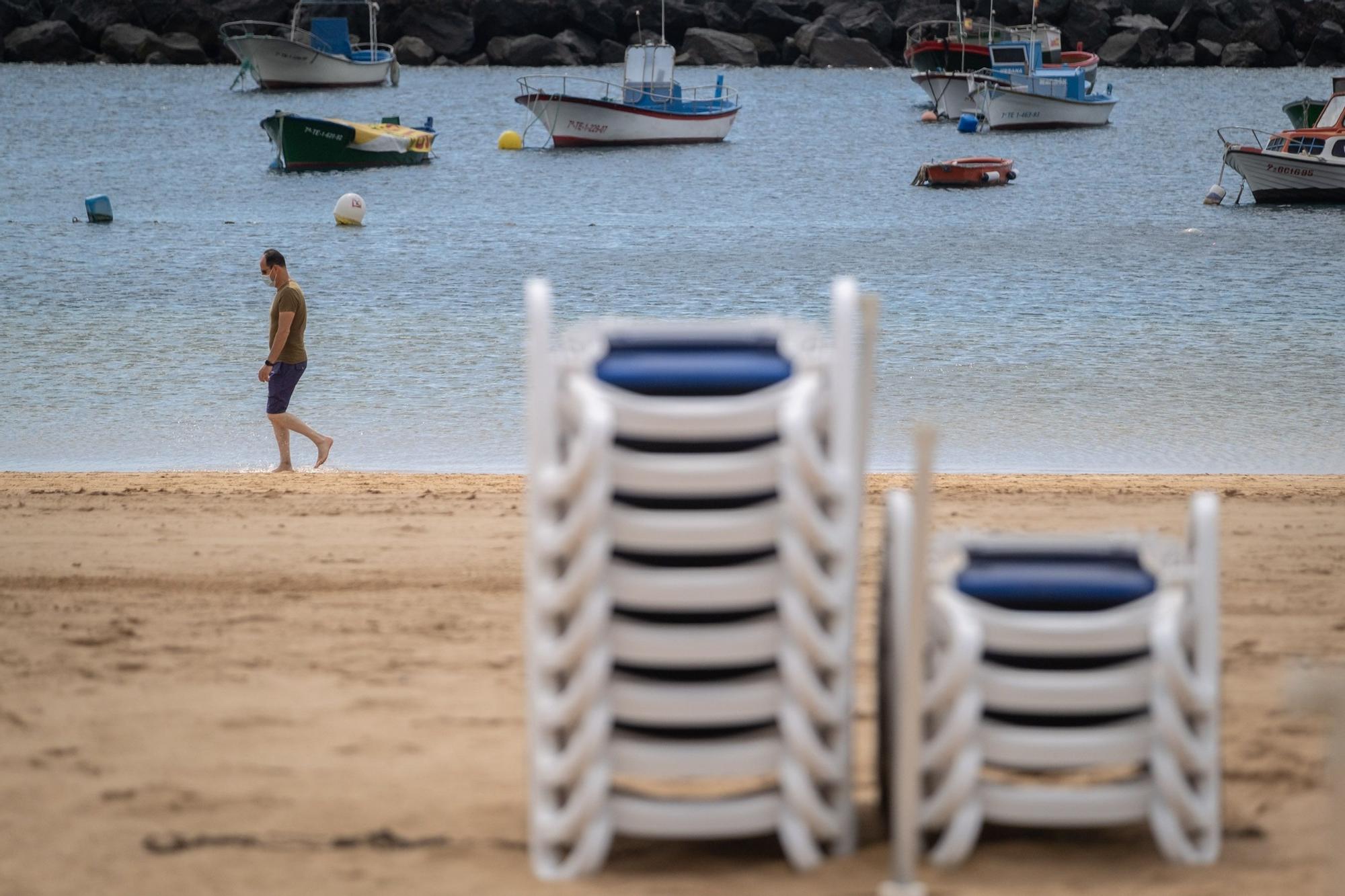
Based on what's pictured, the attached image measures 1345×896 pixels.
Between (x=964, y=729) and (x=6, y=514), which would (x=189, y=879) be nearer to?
(x=964, y=729)

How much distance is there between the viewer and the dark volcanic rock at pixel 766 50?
86562 millimetres

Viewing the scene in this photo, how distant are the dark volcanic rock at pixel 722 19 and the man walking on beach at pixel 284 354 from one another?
262 ft

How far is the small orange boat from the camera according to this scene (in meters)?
38.1

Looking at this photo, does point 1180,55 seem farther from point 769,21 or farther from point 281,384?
point 281,384

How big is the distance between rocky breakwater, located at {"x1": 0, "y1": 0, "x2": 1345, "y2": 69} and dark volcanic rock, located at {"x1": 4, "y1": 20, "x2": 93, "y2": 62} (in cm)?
7

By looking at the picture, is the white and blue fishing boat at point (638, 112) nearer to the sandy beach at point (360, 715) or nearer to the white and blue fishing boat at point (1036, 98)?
the white and blue fishing boat at point (1036, 98)

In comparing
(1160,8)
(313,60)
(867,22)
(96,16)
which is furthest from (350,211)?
(1160,8)

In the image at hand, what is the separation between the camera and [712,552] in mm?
3588

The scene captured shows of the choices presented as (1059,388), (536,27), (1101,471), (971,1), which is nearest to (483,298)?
(1059,388)

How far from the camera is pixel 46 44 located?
83.4m

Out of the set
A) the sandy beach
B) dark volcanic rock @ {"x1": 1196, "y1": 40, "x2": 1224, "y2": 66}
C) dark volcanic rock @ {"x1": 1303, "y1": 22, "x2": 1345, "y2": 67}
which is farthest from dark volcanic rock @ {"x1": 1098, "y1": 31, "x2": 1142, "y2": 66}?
the sandy beach

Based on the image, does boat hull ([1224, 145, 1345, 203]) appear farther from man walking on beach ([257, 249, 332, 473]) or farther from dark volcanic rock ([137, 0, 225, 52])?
dark volcanic rock ([137, 0, 225, 52])

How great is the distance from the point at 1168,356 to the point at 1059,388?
99.6 inches

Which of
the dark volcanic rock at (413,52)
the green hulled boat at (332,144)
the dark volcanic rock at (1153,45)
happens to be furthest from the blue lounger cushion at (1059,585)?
the dark volcanic rock at (1153,45)
